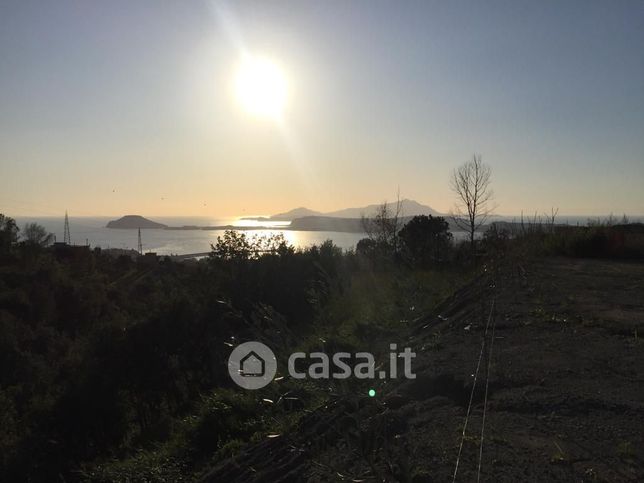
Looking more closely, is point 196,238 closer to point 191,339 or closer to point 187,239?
point 187,239

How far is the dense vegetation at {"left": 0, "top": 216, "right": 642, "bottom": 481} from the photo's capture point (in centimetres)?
362

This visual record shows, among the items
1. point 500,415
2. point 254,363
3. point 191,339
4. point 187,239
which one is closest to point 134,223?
point 187,239

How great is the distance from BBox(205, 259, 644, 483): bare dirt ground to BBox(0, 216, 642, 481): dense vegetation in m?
0.26

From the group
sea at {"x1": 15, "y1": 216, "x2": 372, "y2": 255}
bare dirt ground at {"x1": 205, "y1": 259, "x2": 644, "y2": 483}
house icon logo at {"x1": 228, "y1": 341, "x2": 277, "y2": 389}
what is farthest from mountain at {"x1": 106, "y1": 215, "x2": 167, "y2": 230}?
bare dirt ground at {"x1": 205, "y1": 259, "x2": 644, "y2": 483}

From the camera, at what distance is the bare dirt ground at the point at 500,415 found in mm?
2162

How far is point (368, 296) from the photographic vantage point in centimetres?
768

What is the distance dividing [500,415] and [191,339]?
10591 mm

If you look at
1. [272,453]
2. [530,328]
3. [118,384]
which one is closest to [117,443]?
[118,384]

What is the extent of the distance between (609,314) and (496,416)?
2966 millimetres

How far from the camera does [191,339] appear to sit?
12344mm

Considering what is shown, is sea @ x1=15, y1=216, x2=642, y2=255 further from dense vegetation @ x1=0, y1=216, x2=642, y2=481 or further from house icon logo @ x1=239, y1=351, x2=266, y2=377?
house icon logo @ x1=239, y1=351, x2=266, y2=377

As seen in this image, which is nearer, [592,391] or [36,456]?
[592,391]

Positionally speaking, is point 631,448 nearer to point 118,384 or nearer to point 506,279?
point 506,279

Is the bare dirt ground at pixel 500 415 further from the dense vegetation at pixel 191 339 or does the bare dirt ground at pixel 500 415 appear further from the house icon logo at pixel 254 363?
the house icon logo at pixel 254 363
